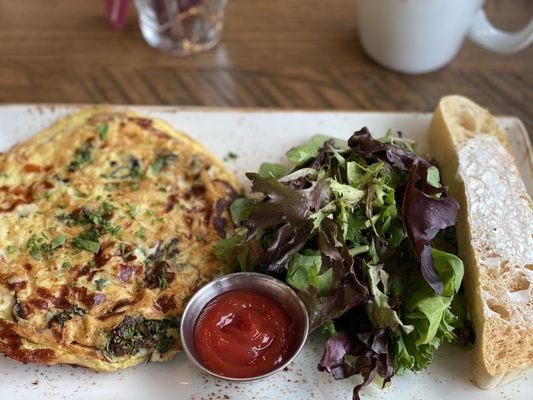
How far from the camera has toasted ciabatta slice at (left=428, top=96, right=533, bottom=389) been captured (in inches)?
111

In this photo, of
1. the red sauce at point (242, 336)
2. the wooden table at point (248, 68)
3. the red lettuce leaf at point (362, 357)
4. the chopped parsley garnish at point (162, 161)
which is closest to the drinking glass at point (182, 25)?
the wooden table at point (248, 68)

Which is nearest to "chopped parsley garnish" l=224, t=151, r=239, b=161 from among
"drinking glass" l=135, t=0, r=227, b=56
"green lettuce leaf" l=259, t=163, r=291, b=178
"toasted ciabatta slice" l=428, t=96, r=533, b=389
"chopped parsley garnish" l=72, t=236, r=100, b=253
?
"green lettuce leaf" l=259, t=163, r=291, b=178

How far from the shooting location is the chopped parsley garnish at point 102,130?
3.48 meters

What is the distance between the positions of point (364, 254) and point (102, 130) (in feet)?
5.16

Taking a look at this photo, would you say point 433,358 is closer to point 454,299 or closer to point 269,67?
point 454,299

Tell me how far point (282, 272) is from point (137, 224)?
2.41 ft

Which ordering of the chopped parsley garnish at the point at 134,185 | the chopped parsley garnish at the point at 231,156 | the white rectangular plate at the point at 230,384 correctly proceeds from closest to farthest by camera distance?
the white rectangular plate at the point at 230,384 → the chopped parsley garnish at the point at 134,185 → the chopped parsley garnish at the point at 231,156

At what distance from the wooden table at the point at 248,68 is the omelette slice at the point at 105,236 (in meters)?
0.87

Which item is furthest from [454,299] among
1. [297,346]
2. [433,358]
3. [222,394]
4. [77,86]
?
[77,86]

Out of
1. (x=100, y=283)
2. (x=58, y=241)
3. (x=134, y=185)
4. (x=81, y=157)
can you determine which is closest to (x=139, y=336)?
(x=100, y=283)

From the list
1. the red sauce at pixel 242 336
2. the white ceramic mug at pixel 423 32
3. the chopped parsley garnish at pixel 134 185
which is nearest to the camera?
the red sauce at pixel 242 336

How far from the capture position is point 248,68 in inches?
182

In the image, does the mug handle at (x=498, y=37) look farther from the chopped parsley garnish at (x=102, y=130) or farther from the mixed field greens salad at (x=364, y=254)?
the chopped parsley garnish at (x=102, y=130)

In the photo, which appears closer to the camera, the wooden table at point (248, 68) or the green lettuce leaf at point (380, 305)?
the green lettuce leaf at point (380, 305)
